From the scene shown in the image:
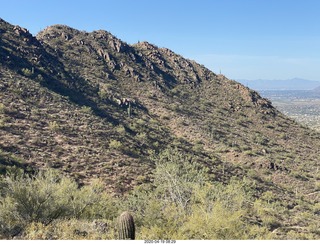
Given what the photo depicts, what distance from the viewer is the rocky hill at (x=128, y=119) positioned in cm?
2884

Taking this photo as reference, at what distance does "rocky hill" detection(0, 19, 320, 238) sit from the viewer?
94.6 ft

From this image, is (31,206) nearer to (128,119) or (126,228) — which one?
(126,228)

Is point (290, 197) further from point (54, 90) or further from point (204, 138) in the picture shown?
point (54, 90)

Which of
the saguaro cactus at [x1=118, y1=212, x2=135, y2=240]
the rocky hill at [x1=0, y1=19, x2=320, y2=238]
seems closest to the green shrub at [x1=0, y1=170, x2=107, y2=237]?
the saguaro cactus at [x1=118, y1=212, x2=135, y2=240]

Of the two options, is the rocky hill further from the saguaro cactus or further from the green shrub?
the saguaro cactus

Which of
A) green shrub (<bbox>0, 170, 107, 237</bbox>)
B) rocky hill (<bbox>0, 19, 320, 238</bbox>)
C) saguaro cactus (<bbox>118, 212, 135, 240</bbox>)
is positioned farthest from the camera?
rocky hill (<bbox>0, 19, 320, 238</bbox>)

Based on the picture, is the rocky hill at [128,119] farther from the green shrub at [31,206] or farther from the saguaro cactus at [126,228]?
the saguaro cactus at [126,228]

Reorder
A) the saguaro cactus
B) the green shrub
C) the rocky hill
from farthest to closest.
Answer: the rocky hill
the green shrub
the saguaro cactus

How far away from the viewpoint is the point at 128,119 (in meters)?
43.4

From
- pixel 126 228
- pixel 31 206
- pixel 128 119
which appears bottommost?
pixel 126 228

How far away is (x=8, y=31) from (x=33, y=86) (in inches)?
815

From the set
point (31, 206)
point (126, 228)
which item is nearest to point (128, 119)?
point (31, 206)

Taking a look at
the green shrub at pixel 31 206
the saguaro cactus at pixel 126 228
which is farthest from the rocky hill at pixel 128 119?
the saguaro cactus at pixel 126 228
